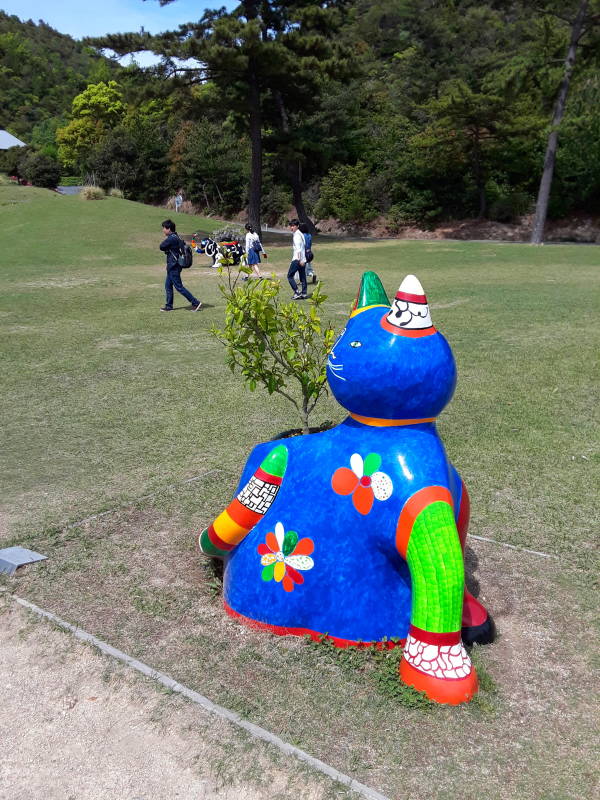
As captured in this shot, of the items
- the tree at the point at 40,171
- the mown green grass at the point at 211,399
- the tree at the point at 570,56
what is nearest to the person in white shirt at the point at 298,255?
the mown green grass at the point at 211,399

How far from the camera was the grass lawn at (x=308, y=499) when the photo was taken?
323 centimetres

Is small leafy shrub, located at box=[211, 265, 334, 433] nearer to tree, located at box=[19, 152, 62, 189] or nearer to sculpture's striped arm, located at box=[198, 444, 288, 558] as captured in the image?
sculpture's striped arm, located at box=[198, 444, 288, 558]

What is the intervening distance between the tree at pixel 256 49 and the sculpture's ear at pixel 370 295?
23.0 m

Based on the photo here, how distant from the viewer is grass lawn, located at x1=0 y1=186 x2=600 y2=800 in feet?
10.6

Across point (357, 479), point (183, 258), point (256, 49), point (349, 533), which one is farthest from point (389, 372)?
point (256, 49)

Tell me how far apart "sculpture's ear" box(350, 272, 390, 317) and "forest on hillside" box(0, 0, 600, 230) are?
23.0 metres

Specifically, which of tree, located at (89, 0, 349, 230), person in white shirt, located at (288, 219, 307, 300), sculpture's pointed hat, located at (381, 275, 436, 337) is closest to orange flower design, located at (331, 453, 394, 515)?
sculpture's pointed hat, located at (381, 275, 436, 337)

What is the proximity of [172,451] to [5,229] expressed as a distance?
26980mm

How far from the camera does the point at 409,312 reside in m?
3.63

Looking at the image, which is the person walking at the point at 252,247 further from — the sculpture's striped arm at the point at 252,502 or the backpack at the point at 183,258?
the sculpture's striped arm at the point at 252,502

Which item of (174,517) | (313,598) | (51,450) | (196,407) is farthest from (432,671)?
(196,407)

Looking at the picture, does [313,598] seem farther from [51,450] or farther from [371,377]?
[51,450]

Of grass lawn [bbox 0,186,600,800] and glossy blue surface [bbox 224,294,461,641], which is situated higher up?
glossy blue surface [bbox 224,294,461,641]

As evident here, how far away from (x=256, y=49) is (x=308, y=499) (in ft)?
80.4
